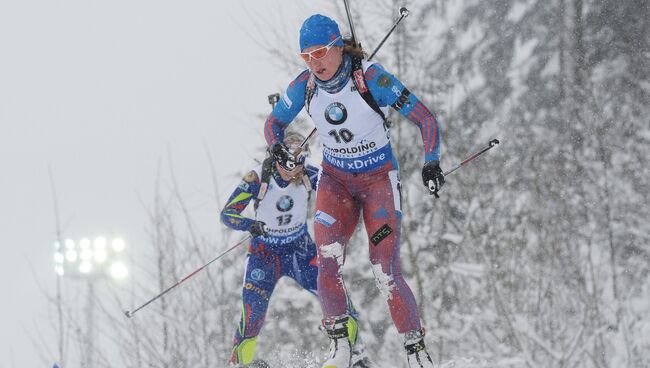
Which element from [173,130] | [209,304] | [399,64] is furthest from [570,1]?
[173,130]

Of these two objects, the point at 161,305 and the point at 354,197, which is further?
the point at 161,305

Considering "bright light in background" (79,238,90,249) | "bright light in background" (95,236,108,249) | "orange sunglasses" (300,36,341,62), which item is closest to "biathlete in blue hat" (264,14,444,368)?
"orange sunglasses" (300,36,341,62)

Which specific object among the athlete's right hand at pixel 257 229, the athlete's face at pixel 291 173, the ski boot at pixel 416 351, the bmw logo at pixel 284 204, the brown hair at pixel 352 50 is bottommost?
the ski boot at pixel 416 351

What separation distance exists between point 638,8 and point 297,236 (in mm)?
18220

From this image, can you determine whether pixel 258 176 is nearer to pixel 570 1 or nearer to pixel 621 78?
pixel 621 78

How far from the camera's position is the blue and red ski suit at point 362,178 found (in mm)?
5523

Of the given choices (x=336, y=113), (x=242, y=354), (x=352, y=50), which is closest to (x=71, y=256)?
(x=242, y=354)

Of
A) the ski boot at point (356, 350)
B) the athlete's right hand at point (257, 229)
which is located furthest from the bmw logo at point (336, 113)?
the athlete's right hand at point (257, 229)

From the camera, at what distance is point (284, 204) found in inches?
292

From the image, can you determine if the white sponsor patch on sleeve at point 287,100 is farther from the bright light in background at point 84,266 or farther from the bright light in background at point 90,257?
the bright light in background at point 84,266

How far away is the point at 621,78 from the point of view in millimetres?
22125

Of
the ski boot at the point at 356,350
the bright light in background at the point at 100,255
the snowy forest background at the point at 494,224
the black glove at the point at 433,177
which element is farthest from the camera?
the bright light in background at the point at 100,255

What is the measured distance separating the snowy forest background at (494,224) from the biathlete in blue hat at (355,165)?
2351mm

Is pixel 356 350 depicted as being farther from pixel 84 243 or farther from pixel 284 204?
pixel 84 243
